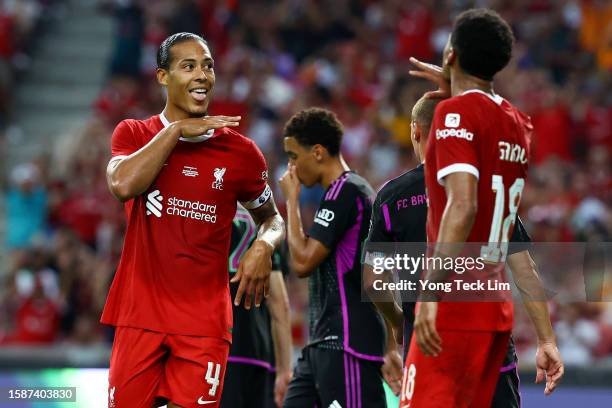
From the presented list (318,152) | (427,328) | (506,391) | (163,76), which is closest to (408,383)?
(427,328)

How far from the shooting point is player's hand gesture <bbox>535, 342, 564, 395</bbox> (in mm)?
5512

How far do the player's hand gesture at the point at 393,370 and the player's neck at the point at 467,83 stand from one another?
2.11m

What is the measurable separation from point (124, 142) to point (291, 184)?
5.17 feet

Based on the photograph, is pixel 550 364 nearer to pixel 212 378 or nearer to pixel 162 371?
pixel 212 378

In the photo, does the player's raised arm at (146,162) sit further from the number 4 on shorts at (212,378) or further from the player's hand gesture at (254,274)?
the number 4 on shorts at (212,378)

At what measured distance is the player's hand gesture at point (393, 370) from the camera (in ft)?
21.8

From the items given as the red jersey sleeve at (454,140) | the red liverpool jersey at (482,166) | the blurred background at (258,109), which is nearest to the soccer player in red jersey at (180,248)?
the red liverpool jersey at (482,166)

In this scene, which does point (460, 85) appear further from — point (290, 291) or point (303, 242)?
point (290, 291)

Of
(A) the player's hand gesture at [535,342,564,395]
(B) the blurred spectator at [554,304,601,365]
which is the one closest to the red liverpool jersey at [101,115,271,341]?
(A) the player's hand gesture at [535,342,564,395]

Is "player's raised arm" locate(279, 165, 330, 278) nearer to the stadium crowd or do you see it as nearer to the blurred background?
the blurred background

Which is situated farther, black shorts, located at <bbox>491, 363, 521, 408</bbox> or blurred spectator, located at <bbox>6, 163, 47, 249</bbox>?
blurred spectator, located at <bbox>6, 163, 47, 249</bbox>

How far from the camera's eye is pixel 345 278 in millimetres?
6871

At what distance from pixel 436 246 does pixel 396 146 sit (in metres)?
9.71

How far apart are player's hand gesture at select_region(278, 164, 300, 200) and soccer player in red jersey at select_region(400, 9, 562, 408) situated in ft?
6.77
